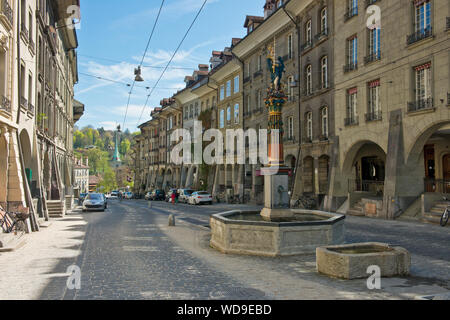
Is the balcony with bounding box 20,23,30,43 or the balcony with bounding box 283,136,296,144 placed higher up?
the balcony with bounding box 20,23,30,43

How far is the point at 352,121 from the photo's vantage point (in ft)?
77.0

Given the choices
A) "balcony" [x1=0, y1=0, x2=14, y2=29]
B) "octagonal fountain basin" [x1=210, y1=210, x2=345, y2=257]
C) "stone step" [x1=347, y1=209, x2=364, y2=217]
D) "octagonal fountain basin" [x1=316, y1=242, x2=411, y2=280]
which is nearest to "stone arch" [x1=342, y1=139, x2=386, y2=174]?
"stone step" [x1=347, y1=209, x2=364, y2=217]

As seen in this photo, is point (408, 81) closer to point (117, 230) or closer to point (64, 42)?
point (117, 230)

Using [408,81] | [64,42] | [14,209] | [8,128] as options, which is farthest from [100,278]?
[64,42]

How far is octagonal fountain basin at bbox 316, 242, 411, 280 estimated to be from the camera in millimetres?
7445

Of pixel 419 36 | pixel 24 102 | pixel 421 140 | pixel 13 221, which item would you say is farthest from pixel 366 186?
pixel 24 102

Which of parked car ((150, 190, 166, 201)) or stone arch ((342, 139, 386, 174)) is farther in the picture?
parked car ((150, 190, 166, 201))

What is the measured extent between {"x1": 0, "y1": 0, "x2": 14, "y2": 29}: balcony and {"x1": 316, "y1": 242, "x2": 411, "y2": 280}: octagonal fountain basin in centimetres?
1398

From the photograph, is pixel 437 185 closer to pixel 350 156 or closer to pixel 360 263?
pixel 350 156

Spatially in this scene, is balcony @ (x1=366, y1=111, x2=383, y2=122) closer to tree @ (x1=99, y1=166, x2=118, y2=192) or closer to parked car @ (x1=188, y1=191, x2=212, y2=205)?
parked car @ (x1=188, y1=191, x2=212, y2=205)

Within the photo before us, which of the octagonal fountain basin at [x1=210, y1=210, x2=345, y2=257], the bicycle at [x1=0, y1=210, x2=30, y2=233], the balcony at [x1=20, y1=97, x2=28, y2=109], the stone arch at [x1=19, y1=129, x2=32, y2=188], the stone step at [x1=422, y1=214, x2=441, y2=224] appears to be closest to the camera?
the octagonal fountain basin at [x1=210, y1=210, x2=345, y2=257]

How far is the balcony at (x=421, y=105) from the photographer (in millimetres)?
17625

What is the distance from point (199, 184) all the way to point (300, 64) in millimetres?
23810

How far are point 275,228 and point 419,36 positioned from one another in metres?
13.7
